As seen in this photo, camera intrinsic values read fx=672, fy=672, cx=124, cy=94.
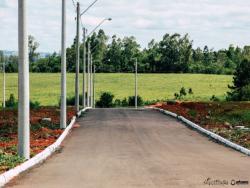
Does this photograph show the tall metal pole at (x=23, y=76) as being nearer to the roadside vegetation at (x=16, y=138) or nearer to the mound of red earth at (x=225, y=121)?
the roadside vegetation at (x=16, y=138)

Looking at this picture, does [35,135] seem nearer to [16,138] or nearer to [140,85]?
[16,138]

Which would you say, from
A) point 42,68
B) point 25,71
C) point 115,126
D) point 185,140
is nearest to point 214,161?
point 25,71

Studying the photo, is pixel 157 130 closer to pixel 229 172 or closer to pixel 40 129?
pixel 40 129

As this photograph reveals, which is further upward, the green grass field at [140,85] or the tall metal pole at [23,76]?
the tall metal pole at [23,76]

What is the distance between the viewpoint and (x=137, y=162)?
56.4 ft

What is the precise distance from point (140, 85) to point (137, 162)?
118m

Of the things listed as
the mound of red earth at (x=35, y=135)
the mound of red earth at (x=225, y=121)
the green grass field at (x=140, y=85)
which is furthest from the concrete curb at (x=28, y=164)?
the green grass field at (x=140, y=85)

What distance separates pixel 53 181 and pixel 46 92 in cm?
10990

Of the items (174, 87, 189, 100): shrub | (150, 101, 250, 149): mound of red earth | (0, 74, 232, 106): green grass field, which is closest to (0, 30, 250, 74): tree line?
(0, 74, 232, 106): green grass field

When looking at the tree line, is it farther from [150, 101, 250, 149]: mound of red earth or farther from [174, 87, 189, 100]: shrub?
[150, 101, 250, 149]: mound of red earth

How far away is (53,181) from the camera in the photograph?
13.6 m

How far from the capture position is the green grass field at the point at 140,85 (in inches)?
4633

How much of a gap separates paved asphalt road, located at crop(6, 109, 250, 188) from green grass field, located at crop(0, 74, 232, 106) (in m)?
80.5

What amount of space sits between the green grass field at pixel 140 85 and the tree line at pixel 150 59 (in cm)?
2130
